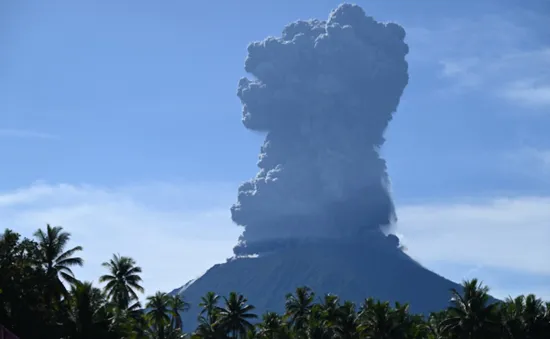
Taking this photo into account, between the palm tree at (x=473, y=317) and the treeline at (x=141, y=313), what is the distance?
100 mm

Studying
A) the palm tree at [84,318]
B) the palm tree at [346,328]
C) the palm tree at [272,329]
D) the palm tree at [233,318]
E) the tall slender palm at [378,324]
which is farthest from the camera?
the palm tree at [233,318]

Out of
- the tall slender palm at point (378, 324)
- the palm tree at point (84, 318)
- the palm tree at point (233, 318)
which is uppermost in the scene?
the palm tree at point (233, 318)

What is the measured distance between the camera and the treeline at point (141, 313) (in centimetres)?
7651

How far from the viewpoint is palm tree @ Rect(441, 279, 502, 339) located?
306ft

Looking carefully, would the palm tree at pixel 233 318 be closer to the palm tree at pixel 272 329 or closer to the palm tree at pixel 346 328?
the palm tree at pixel 272 329

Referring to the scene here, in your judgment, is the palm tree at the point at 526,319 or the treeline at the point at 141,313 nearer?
the treeline at the point at 141,313

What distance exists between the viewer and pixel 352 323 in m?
96.2

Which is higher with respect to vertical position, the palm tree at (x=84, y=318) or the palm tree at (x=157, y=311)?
the palm tree at (x=157, y=311)

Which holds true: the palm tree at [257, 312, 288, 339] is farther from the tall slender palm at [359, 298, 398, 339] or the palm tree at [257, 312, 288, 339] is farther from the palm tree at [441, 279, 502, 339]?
the palm tree at [441, 279, 502, 339]

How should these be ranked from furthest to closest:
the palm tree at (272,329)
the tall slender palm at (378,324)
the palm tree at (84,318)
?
the palm tree at (272,329)
the tall slender palm at (378,324)
the palm tree at (84,318)

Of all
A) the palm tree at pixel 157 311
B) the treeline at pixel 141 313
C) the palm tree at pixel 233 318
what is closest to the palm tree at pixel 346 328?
the treeline at pixel 141 313

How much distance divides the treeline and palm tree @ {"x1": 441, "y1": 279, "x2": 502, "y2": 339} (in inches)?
3.9

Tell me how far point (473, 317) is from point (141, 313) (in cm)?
3651

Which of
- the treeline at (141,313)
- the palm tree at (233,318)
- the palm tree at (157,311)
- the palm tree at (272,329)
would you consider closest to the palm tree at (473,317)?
the treeline at (141,313)
